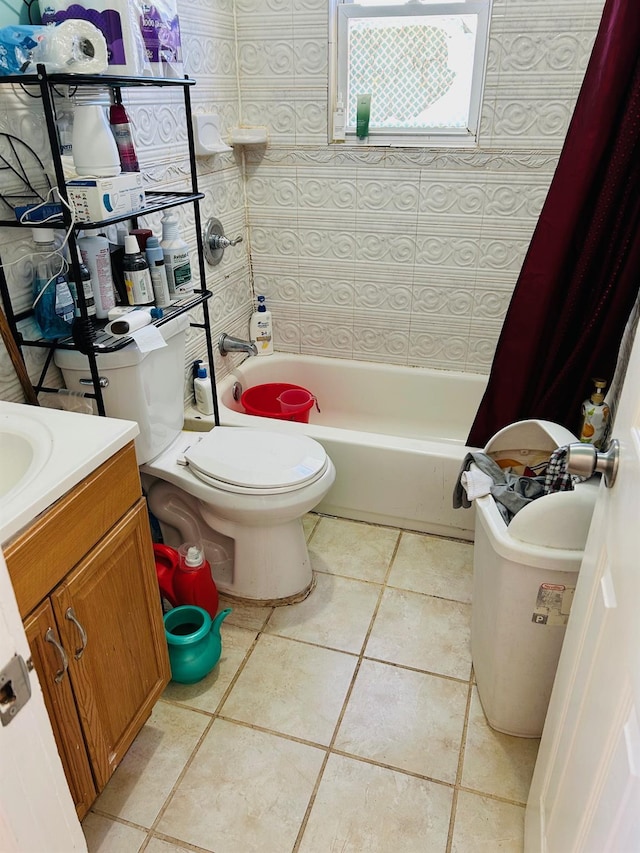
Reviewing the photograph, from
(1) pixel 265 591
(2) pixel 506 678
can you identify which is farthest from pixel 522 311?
(1) pixel 265 591

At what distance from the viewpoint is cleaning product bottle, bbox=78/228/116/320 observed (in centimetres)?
151

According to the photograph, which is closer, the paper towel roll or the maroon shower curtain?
the paper towel roll

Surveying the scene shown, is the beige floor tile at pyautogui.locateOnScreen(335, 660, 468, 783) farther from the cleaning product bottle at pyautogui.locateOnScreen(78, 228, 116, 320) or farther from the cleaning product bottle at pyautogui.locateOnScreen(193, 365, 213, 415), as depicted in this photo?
the cleaning product bottle at pyautogui.locateOnScreen(78, 228, 116, 320)

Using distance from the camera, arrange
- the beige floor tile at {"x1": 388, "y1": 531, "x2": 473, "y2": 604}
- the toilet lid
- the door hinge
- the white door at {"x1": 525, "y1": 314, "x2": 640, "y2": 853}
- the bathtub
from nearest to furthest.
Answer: the door hinge → the white door at {"x1": 525, "y1": 314, "x2": 640, "y2": 853} → the toilet lid → the beige floor tile at {"x1": 388, "y1": 531, "x2": 473, "y2": 604} → the bathtub

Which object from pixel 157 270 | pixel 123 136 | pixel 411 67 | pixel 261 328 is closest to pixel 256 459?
pixel 157 270

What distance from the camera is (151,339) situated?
1.56 m

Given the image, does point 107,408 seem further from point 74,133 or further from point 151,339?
point 74,133

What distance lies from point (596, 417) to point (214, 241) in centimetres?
148

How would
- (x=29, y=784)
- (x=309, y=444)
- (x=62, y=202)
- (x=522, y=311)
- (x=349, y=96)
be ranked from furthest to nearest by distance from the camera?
(x=349, y=96) → (x=309, y=444) → (x=522, y=311) → (x=62, y=202) → (x=29, y=784)

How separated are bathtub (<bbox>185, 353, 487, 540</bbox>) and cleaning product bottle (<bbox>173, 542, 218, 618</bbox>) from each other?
59 cm

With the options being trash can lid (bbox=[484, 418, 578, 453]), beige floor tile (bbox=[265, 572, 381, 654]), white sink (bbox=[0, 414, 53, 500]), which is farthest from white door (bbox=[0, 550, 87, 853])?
trash can lid (bbox=[484, 418, 578, 453])

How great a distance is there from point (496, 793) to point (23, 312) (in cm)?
156

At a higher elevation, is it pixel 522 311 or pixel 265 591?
pixel 522 311

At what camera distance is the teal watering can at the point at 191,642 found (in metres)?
1.65
